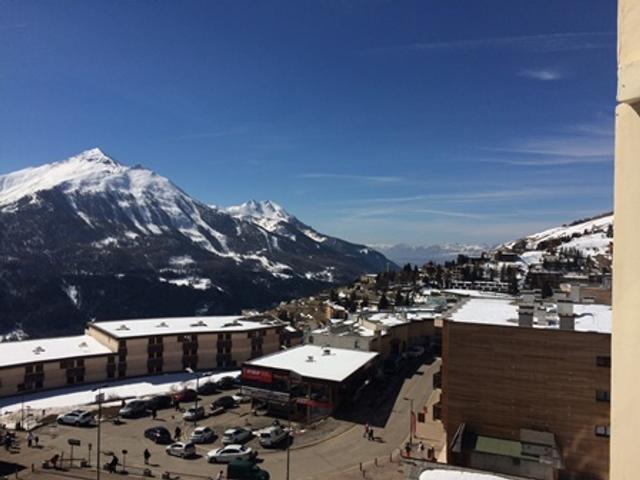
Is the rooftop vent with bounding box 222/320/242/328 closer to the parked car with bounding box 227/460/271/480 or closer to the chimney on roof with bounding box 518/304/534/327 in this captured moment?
the parked car with bounding box 227/460/271/480

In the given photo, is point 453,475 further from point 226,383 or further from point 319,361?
point 226,383

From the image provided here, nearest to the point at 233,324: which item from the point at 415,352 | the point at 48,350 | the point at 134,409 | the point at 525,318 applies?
the point at 48,350

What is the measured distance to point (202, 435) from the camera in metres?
33.9

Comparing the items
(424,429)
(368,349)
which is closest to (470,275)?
(368,349)

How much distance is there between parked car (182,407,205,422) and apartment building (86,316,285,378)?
16877 millimetres

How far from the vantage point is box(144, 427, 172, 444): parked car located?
1338 inches

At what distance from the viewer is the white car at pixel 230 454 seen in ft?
98.8

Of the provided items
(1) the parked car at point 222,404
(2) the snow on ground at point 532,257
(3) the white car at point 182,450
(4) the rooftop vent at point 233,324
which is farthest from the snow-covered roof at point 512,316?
(2) the snow on ground at point 532,257

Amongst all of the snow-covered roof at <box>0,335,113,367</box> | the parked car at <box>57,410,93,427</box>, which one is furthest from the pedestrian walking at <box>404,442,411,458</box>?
the snow-covered roof at <box>0,335,113,367</box>

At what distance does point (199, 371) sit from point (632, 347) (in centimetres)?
5872

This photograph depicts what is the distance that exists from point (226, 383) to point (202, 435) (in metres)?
15.9

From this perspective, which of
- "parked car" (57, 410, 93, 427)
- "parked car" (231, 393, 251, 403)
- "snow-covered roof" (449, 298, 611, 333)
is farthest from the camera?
"parked car" (231, 393, 251, 403)

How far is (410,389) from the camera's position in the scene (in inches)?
1859

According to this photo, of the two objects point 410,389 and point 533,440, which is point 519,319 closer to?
point 533,440
